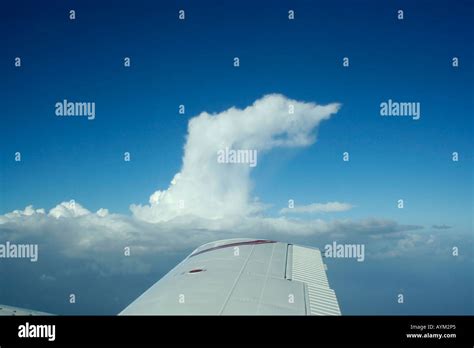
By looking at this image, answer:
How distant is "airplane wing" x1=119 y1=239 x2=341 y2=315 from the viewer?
25.7ft

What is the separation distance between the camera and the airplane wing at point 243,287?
784 centimetres

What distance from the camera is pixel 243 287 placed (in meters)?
9.53

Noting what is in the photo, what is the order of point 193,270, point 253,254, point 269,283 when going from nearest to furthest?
1. point 269,283
2. point 193,270
3. point 253,254

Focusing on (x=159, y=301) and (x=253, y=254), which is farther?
(x=253, y=254)
